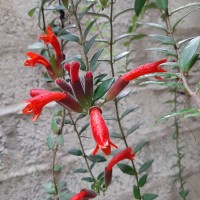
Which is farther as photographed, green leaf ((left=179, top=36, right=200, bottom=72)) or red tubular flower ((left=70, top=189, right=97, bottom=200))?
red tubular flower ((left=70, top=189, right=97, bottom=200))

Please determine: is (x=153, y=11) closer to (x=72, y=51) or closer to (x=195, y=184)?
(x=72, y=51)

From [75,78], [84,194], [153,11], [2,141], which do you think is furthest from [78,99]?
[153,11]

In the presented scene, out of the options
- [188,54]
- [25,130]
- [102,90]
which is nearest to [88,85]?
[102,90]

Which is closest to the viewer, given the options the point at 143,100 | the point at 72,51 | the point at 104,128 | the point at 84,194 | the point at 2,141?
the point at 104,128

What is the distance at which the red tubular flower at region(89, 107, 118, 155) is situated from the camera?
43cm

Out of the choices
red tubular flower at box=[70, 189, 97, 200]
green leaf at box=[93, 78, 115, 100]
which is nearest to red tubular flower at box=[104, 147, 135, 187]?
red tubular flower at box=[70, 189, 97, 200]

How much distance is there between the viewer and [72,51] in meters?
1.04

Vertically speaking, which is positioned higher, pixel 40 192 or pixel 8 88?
pixel 8 88

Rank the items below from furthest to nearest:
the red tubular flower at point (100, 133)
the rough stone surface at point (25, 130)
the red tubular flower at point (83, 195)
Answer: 1. the rough stone surface at point (25, 130)
2. the red tubular flower at point (83, 195)
3. the red tubular flower at point (100, 133)

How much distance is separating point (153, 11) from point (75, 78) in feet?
2.53

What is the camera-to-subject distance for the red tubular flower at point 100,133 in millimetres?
430

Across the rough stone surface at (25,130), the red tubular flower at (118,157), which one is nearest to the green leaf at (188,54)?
the red tubular flower at (118,157)

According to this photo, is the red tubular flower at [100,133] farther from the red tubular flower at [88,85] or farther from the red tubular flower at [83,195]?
the red tubular flower at [83,195]

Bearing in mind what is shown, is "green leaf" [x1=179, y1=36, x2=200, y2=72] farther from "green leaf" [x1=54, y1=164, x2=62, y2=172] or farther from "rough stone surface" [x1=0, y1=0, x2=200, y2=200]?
"green leaf" [x1=54, y1=164, x2=62, y2=172]
